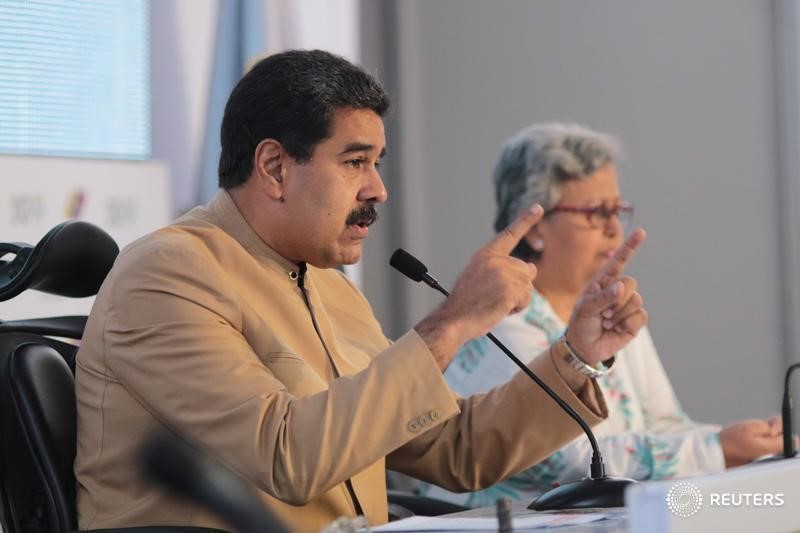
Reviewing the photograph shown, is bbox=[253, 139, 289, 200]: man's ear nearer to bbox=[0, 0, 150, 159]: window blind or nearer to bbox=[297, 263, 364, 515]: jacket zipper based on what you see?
bbox=[297, 263, 364, 515]: jacket zipper

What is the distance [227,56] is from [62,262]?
75.3 inches

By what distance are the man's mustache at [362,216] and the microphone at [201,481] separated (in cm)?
44

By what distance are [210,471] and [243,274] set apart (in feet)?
1.02

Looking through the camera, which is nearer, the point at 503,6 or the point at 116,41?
the point at 116,41

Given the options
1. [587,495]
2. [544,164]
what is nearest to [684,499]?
[587,495]

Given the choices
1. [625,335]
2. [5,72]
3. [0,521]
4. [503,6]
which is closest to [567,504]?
[625,335]

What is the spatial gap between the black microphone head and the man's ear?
0.25 meters

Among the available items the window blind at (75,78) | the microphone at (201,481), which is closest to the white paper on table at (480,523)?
the microphone at (201,481)

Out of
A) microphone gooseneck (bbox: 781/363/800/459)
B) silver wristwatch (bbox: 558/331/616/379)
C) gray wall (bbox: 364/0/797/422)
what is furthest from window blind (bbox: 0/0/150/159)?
microphone gooseneck (bbox: 781/363/800/459)

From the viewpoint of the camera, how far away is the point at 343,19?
379cm

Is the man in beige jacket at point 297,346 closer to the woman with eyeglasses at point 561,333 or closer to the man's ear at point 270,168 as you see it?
the man's ear at point 270,168

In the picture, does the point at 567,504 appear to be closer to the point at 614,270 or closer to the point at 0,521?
the point at 614,270

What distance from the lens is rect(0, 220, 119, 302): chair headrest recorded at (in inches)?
67.2

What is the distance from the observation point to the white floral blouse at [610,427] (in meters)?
2.45
